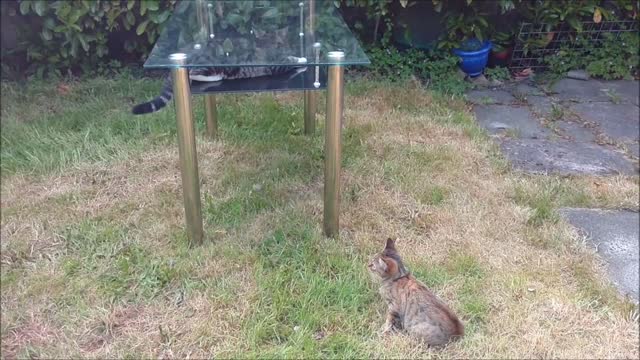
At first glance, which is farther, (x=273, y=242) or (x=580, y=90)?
(x=580, y=90)

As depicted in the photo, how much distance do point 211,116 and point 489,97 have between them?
1957 mm

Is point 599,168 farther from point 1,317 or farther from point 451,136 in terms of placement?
point 1,317

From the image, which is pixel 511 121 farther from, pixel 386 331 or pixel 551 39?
pixel 386 331

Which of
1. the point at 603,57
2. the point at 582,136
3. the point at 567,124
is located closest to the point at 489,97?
the point at 567,124

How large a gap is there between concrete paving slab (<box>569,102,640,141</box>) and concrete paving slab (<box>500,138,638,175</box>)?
30cm

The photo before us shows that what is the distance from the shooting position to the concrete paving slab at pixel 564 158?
2.75 meters

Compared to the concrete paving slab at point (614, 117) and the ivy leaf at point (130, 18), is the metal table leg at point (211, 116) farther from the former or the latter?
the concrete paving slab at point (614, 117)

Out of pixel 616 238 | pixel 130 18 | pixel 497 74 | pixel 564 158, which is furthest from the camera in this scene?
pixel 497 74

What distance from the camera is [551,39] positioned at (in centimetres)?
411

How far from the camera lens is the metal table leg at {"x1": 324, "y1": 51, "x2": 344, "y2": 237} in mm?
1773

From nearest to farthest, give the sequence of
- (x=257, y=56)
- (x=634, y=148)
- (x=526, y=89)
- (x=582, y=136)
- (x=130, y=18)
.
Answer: (x=257, y=56)
(x=634, y=148)
(x=582, y=136)
(x=130, y=18)
(x=526, y=89)

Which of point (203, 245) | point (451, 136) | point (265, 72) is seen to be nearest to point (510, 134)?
point (451, 136)

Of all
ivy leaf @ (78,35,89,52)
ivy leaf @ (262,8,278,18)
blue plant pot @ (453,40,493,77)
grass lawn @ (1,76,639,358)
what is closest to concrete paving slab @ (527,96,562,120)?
blue plant pot @ (453,40,493,77)

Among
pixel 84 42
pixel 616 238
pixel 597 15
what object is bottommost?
pixel 616 238
